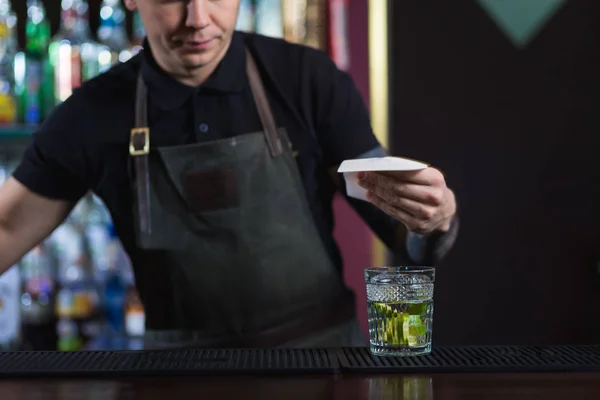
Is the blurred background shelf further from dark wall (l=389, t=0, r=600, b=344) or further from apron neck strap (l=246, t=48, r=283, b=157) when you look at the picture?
dark wall (l=389, t=0, r=600, b=344)

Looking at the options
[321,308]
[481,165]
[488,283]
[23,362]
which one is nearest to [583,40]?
[481,165]

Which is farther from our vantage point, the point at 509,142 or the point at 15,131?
the point at 509,142

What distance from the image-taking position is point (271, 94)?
72.2 inches

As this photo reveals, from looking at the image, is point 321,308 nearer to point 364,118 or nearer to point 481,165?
point 364,118

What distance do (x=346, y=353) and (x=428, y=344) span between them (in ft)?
0.40

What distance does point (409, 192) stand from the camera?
1.33 m

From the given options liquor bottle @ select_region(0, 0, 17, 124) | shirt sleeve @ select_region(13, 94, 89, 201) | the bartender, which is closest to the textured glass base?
the bartender

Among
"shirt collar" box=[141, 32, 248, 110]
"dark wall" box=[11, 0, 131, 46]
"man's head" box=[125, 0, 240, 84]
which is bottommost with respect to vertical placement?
"shirt collar" box=[141, 32, 248, 110]

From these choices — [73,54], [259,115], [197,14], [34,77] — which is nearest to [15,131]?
[34,77]

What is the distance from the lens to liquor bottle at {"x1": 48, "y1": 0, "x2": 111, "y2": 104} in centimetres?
267

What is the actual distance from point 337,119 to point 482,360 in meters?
0.77

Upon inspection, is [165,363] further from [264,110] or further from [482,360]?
[264,110]

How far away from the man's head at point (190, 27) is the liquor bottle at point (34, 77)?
1063 millimetres

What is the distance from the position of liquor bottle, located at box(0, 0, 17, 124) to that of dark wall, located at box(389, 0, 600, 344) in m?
1.25
